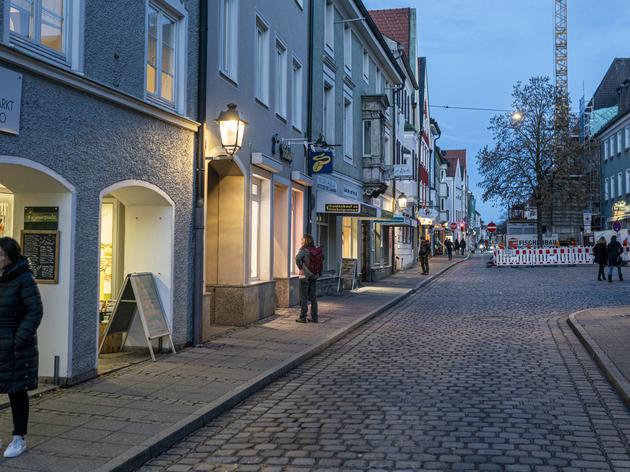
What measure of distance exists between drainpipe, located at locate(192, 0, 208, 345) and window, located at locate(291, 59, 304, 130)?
A: 6.10 meters

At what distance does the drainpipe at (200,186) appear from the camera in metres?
10.6

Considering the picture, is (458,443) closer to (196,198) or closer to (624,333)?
(196,198)

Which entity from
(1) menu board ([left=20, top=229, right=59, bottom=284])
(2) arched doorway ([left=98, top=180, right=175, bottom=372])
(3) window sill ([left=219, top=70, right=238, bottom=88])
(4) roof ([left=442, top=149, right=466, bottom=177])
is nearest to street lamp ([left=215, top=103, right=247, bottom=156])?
(3) window sill ([left=219, top=70, right=238, bottom=88])

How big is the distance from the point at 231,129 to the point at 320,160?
22.3 feet

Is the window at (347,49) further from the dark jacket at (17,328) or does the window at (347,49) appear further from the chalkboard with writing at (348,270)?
the dark jacket at (17,328)

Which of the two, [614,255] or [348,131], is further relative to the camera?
[614,255]

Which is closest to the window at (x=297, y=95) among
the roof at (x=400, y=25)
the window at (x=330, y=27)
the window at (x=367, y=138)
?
the window at (x=330, y=27)

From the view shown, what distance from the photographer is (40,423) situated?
238 inches

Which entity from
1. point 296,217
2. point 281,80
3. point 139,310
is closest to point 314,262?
point 296,217

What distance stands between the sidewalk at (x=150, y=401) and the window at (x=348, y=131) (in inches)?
440

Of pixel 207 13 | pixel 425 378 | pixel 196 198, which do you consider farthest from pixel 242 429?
pixel 207 13

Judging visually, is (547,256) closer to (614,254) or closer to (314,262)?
(614,254)

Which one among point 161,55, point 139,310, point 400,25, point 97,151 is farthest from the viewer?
point 400,25

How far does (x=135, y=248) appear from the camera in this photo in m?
10.1
